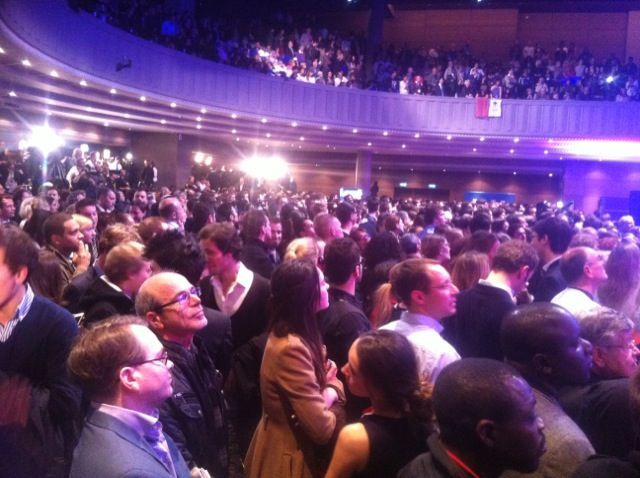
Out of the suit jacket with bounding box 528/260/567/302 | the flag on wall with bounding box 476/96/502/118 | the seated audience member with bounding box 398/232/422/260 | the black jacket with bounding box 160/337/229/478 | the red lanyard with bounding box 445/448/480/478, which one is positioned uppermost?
the flag on wall with bounding box 476/96/502/118

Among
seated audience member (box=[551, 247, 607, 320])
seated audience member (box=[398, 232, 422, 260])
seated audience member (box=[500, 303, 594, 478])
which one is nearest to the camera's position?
seated audience member (box=[500, 303, 594, 478])

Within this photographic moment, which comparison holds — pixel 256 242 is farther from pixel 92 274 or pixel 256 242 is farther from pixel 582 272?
pixel 582 272

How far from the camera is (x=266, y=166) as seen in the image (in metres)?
31.8

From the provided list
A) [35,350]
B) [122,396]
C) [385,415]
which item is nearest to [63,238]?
[35,350]

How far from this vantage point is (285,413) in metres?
2.56

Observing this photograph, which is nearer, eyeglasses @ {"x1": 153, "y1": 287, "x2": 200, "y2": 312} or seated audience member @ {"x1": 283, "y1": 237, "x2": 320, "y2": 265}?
eyeglasses @ {"x1": 153, "y1": 287, "x2": 200, "y2": 312}

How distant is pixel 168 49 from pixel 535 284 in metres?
13.7

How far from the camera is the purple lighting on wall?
2232 centimetres

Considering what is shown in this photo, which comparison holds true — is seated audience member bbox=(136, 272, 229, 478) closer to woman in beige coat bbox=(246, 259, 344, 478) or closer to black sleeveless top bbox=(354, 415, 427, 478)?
woman in beige coat bbox=(246, 259, 344, 478)

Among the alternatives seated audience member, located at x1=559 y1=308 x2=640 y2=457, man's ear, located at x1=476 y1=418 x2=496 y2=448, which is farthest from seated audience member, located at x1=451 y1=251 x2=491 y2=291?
man's ear, located at x1=476 y1=418 x2=496 y2=448

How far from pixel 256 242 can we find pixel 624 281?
2.92 m

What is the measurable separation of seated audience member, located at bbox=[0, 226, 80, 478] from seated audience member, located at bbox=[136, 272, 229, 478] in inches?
16.1

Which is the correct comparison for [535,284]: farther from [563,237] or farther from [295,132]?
[295,132]

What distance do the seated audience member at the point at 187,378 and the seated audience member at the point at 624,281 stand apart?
260 cm
